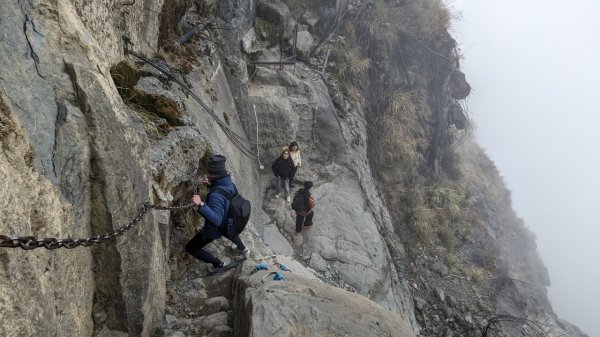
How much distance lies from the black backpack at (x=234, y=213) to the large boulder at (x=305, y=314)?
0.87m

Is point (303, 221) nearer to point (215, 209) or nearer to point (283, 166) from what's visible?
point (283, 166)

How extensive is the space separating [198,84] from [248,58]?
4.00 metres

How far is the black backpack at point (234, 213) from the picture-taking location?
5.25 meters

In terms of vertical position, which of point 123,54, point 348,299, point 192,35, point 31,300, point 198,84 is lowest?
point 31,300

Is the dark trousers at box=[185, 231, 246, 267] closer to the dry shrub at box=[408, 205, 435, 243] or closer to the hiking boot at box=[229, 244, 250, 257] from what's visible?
the hiking boot at box=[229, 244, 250, 257]

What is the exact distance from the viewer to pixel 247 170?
972cm

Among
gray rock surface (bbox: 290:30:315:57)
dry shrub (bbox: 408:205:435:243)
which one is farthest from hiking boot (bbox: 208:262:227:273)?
dry shrub (bbox: 408:205:435:243)

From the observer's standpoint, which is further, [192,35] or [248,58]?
[248,58]

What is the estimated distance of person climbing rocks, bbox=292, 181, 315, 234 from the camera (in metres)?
9.46

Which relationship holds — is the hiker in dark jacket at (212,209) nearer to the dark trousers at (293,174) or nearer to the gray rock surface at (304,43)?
the dark trousers at (293,174)

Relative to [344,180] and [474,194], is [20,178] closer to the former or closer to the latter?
[344,180]

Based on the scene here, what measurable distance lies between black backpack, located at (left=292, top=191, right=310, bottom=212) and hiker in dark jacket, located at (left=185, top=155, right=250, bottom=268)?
403cm

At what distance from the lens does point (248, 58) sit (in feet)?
38.4

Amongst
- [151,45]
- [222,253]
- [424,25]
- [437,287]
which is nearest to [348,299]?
[222,253]
